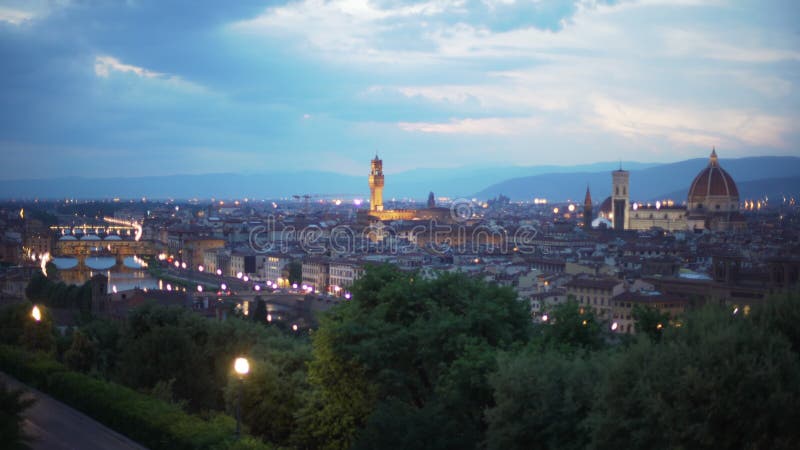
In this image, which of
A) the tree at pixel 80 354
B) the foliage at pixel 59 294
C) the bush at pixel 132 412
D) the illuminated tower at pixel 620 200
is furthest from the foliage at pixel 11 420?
the illuminated tower at pixel 620 200

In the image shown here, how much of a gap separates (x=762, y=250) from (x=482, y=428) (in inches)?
1177

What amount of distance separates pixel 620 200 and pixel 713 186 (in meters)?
9.06

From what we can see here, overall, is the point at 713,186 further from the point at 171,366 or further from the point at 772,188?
the point at 171,366

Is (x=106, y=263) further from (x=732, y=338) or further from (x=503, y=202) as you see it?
(x=503, y=202)

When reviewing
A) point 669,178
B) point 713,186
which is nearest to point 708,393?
point 713,186

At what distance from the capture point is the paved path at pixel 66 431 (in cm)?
725

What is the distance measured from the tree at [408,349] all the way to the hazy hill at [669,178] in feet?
140

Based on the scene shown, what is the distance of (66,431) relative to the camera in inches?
302

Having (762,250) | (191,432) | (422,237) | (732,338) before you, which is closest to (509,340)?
(191,432)

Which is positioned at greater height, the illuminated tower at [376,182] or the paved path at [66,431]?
the illuminated tower at [376,182]

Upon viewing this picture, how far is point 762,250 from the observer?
112ft

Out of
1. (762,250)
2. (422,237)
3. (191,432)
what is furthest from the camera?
(422,237)

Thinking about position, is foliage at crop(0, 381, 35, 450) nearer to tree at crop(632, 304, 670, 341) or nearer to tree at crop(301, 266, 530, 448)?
tree at crop(301, 266, 530, 448)

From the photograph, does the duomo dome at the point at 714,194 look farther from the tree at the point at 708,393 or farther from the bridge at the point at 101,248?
the tree at the point at 708,393
